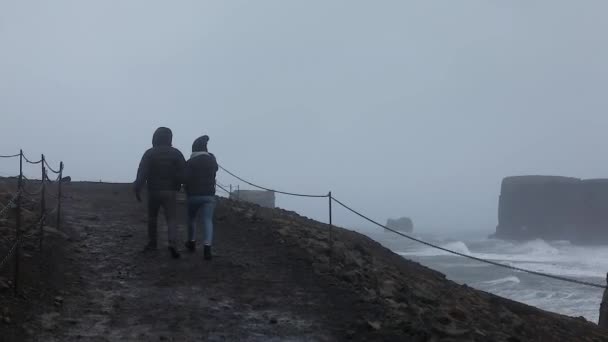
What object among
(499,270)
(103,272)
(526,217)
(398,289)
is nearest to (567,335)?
(398,289)

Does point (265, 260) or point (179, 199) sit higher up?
point (179, 199)

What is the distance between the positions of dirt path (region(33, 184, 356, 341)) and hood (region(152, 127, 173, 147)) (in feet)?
5.46

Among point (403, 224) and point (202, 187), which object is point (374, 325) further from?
point (403, 224)

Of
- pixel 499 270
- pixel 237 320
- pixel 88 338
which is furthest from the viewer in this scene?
pixel 499 270

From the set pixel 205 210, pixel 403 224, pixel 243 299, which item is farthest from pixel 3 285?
pixel 403 224

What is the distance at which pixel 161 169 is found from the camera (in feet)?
30.1

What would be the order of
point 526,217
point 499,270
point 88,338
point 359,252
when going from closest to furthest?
point 88,338, point 359,252, point 499,270, point 526,217

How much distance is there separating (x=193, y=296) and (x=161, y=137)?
2980 mm

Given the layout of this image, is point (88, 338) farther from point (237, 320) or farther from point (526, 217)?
point (526, 217)

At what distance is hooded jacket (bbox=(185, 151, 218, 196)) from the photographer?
30.2ft

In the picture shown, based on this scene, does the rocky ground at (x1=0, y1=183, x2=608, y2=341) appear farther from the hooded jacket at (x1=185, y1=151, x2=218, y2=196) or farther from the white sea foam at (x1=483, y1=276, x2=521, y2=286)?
the white sea foam at (x1=483, y1=276, x2=521, y2=286)

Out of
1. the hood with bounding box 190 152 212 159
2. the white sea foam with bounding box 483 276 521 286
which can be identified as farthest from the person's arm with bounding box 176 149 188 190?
the white sea foam with bounding box 483 276 521 286

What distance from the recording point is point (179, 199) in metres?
15.7

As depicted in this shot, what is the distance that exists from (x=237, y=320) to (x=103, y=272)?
8.94 ft
